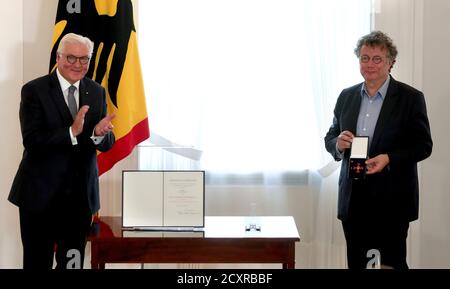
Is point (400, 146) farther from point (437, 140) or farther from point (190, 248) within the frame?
point (437, 140)

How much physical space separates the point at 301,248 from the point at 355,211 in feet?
4.60

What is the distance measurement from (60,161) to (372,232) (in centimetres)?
142

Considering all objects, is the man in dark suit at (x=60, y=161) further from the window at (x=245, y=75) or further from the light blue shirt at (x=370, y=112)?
the window at (x=245, y=75)

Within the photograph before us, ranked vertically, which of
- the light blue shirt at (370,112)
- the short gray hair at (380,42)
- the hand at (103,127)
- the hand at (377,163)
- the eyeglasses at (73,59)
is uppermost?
the short gray hair at (380,42)

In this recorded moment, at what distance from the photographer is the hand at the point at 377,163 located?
2.48m

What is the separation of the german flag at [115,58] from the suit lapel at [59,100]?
0.91 metres

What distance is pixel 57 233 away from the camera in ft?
8.25

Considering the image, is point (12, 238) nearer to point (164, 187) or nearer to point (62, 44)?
point (164, 187)

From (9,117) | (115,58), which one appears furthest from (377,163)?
(9,117)

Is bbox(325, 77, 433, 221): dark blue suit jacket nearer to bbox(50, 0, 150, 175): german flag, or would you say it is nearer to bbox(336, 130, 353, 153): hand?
bbox(336, 130, 353, 153): hand

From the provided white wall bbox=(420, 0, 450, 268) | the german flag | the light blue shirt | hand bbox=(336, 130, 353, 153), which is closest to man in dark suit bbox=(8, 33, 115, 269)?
the german flag

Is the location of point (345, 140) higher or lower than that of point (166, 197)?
higher

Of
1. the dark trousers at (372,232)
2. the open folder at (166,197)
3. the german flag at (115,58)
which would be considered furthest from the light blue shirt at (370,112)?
the german flag at (115,58)

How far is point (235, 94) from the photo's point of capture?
385cm
